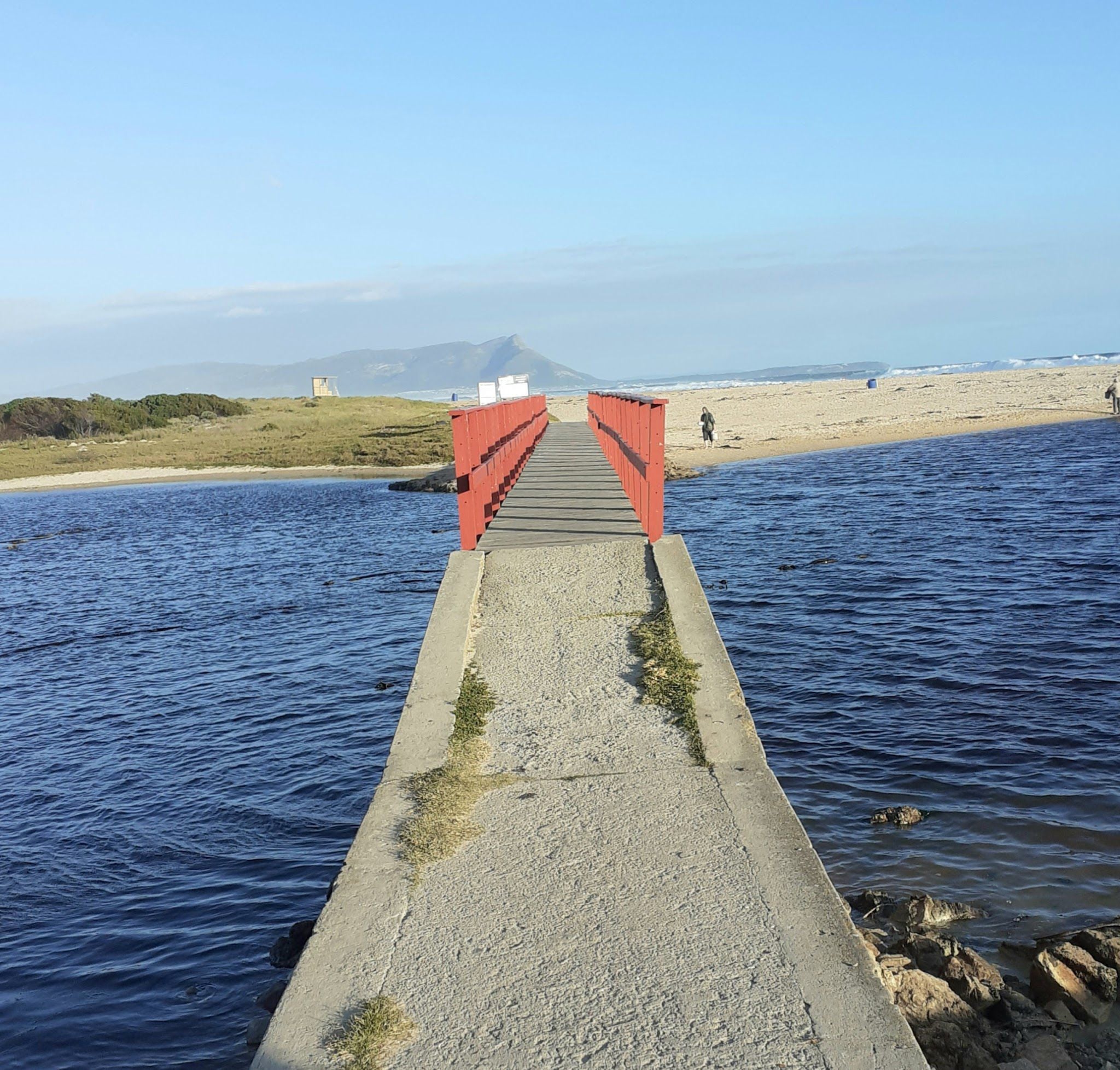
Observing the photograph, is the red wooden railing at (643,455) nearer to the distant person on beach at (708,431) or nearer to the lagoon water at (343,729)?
the lagoon water at (343,729)

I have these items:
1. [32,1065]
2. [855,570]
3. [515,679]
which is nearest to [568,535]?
[515,679]

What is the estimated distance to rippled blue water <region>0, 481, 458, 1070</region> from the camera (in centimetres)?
585

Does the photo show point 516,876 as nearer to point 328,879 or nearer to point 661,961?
point 661,961

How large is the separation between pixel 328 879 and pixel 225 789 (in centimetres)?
215

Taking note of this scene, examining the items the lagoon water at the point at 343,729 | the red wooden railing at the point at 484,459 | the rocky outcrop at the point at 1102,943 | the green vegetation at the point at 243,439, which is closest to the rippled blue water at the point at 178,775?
the lagoon water at the point at 343,729

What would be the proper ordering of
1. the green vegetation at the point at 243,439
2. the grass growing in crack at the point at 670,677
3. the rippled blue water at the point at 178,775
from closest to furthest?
the rippled blue water at the point at 178,775 → the grass growing in crack at the point at 670,677 → the green vegetation at the point at 243,439

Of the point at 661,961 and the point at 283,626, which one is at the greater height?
the point at 661,961

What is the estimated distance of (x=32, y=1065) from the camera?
524cm

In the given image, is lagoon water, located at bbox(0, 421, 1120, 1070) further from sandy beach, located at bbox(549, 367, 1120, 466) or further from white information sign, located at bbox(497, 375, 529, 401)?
sandy beach, located at bbox(549, 367, 1120, 466)

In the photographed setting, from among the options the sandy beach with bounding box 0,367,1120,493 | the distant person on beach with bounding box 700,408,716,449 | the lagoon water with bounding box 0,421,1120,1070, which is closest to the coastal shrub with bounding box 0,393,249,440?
the sandy beach with bounding box 0,367,1120,493

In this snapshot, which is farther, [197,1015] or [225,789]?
[225,789]

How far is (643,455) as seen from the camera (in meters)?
9.05

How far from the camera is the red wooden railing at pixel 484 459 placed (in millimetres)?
9008

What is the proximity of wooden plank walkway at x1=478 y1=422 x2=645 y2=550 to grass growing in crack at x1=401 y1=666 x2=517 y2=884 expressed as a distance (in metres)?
3.04
